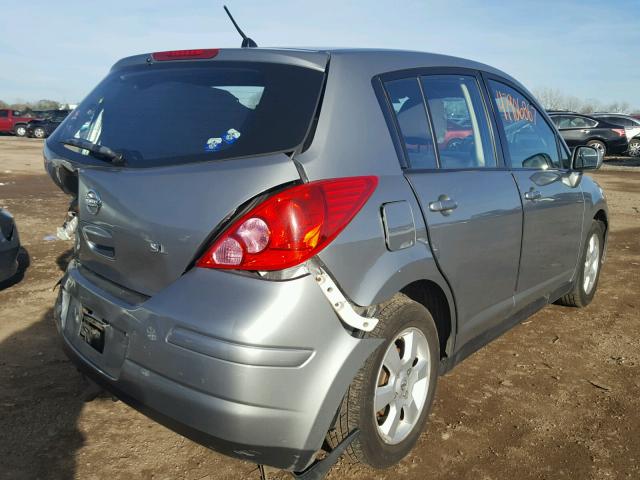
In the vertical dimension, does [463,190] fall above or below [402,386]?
above

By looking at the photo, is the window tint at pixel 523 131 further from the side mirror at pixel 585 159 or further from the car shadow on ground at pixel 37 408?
the car shadow on ground at pixel 37 408

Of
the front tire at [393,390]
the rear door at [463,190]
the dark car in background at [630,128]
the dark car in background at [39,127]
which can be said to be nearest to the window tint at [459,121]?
the rear door at [463,190]

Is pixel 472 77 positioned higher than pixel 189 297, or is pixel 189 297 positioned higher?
pixel 472 77

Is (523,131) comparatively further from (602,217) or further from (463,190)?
(602,217)

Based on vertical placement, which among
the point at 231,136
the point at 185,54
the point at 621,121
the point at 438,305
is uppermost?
the point at 185,54

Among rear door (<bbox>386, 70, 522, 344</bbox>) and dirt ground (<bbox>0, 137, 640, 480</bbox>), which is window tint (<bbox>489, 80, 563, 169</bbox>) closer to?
rear door (<bbox>386, 70, 522, 344</bbox>)

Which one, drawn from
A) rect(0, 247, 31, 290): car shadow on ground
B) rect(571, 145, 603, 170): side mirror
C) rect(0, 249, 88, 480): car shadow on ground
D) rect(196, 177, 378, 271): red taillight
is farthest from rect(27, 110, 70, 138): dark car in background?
rect(196, 177, 378, 271): red taillight

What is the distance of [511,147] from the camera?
11.2ft

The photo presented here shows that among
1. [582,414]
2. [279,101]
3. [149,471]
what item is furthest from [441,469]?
[279,101]

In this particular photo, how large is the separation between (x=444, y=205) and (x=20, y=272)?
4.20 m

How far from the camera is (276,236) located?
76.4 inches

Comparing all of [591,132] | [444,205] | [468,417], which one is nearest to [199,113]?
[444,205]

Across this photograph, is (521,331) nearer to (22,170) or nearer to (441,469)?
(441,469)

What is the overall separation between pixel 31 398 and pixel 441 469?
211 centimetres
